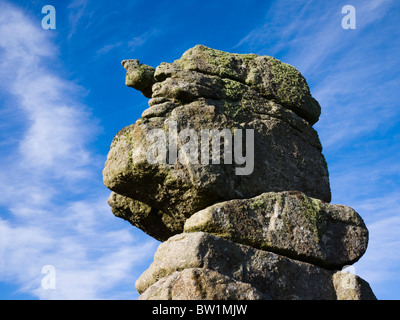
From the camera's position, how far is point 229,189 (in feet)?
32.3

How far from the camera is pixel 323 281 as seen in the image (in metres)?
9.46

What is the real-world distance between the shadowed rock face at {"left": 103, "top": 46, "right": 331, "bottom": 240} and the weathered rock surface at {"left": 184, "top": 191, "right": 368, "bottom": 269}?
20.3 inches

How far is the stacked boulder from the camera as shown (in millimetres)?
8758

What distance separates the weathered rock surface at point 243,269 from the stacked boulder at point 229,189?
0.07ft

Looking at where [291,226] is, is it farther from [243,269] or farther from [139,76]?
[139,76]

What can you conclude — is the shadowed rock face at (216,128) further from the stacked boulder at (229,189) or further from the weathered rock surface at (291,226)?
the weathered rock surface at (291,226)

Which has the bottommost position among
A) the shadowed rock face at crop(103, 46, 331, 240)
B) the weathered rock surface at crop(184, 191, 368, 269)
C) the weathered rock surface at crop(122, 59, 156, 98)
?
the weathered rock surface at crop(184, 191, 368, 269)

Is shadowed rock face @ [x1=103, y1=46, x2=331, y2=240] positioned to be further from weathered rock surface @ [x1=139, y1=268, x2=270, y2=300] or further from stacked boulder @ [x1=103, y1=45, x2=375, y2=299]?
weathered rock surface @ [x1=139, y1=268, x2=270, y2=300]

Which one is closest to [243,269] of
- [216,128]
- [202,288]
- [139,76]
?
[202,288]

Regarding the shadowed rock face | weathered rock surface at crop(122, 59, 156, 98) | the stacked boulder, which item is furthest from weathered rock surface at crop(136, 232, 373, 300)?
weathered rock surface at crop(122, 59, 156, 98)
